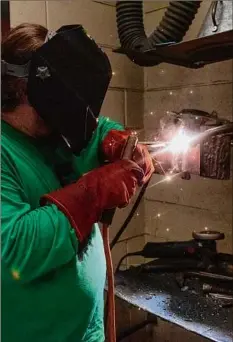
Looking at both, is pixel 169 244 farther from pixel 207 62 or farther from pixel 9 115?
pixel 9 115

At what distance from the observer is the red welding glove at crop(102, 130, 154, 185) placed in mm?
970

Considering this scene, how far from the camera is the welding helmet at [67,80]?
0.79 meters

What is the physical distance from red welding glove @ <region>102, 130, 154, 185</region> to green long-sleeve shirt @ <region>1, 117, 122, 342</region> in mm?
108

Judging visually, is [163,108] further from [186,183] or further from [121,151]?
[121,151]

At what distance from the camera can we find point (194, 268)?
4.65 feet

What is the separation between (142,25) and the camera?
1.41m

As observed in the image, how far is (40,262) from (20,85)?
1.14ft

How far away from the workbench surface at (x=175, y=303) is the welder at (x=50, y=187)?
13.2 inches

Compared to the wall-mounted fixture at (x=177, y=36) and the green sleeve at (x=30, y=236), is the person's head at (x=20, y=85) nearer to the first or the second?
the green sleeve at (x=30, y=236)

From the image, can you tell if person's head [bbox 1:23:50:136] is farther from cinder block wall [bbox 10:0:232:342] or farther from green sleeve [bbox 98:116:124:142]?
cinder block wall [bbox 10:0:232:342]

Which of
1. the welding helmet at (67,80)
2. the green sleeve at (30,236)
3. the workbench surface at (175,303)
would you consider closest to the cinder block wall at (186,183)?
the workbench surface at (175,303)

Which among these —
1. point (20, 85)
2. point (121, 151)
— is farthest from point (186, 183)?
point (20, 85)

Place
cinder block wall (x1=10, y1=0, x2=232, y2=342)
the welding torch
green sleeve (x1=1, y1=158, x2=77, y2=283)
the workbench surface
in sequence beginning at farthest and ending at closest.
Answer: cinder block wall (x1=10, y1=0, x2=232, y2=342)
the workbench surface
the welding torch
green sleeve (x1=1, y1=158, x2=77, y2=283)

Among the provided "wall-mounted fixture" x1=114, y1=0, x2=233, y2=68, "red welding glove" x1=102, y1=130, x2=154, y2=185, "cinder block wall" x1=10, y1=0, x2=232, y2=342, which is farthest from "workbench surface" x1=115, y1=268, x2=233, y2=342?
"wall-mounted fixture" x1=114, y1=0, x2=233, y2=68
